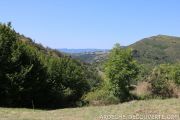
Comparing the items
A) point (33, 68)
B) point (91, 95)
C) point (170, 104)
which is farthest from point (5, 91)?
point (170, 104)

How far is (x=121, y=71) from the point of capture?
4650 cm

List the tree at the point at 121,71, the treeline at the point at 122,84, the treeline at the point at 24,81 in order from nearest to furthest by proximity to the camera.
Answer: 1. the treeline at the point at 24,81
2. the treeline at the point at 122,84
3. the tree at the point at 121,71

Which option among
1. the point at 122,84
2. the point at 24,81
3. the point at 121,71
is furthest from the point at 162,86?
the point at 24,81

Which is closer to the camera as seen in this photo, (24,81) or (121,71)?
(24,81)

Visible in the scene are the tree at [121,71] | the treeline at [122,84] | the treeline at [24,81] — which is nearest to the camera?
the treeline at [24,81]

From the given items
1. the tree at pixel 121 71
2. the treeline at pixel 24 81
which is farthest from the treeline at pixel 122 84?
the treeline at pixel 24 81

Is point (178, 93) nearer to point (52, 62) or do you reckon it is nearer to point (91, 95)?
point (91, 95)

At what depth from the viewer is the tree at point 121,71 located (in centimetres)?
4662

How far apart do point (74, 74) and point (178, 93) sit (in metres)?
14.1

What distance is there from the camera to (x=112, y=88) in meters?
46.7

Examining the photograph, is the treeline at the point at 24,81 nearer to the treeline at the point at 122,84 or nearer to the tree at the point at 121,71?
the treeline at the point at 122,84

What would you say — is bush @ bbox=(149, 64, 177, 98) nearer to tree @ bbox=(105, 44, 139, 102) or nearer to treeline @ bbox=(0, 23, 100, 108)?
tree @ bbox=(105, 44, 139, 102)

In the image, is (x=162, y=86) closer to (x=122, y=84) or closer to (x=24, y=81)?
(x=122, y=84)

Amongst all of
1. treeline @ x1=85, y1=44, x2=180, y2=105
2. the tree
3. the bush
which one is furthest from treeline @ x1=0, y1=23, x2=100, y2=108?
the bush
